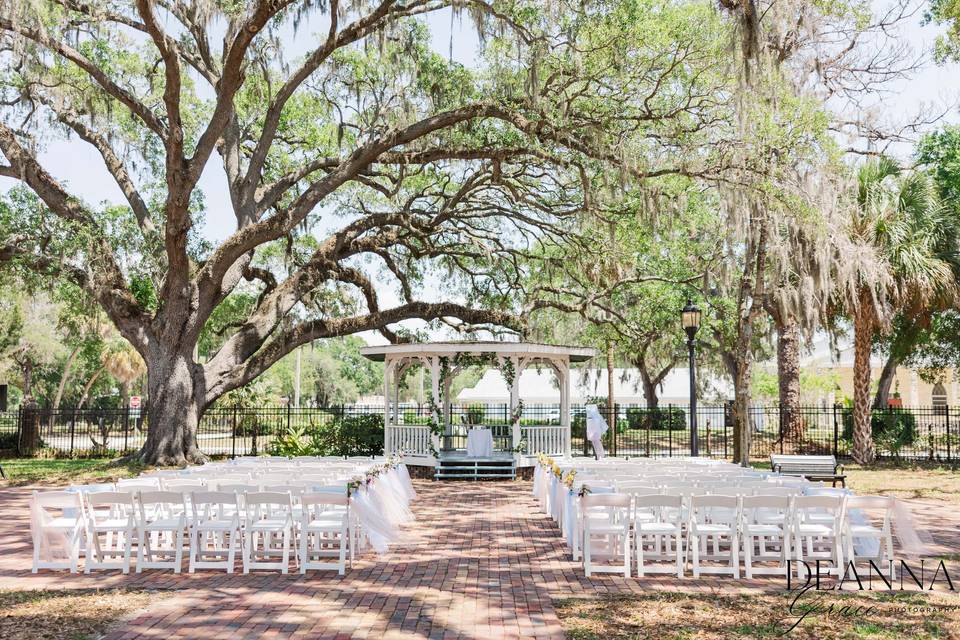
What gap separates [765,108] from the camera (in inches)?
537

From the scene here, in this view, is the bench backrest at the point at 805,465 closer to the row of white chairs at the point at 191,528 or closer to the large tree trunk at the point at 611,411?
the row of white chairs at the point at 191,528

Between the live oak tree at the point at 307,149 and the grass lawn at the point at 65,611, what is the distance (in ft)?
31.8

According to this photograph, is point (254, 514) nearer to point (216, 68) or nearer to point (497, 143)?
point (497, 143)

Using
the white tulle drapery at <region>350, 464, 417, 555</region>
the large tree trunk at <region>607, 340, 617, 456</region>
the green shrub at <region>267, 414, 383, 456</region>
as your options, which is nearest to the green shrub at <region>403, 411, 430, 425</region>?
the green shrub at <region>267, 414, 383, 456</region>

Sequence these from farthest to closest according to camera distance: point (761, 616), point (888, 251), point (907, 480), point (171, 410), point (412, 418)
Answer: point (412, 418) → point (888, 251) → point (171, 410) → point (907, 480) → point (761, 616)

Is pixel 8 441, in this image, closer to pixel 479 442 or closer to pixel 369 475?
pixel 479 442

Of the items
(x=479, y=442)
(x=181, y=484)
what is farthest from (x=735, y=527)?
(x=479, y=442)

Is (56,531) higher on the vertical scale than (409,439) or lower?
lower

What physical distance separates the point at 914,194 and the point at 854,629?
17793mm

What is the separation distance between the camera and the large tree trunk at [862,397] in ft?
67.6

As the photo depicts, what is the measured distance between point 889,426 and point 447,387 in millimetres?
13675

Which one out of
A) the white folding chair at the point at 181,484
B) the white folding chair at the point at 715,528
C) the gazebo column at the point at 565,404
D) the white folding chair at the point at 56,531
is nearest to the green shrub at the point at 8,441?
the gazebo column at the point at 565,404

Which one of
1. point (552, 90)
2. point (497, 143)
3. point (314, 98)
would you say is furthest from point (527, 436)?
point (314, 98)

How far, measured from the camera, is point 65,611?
623cm
